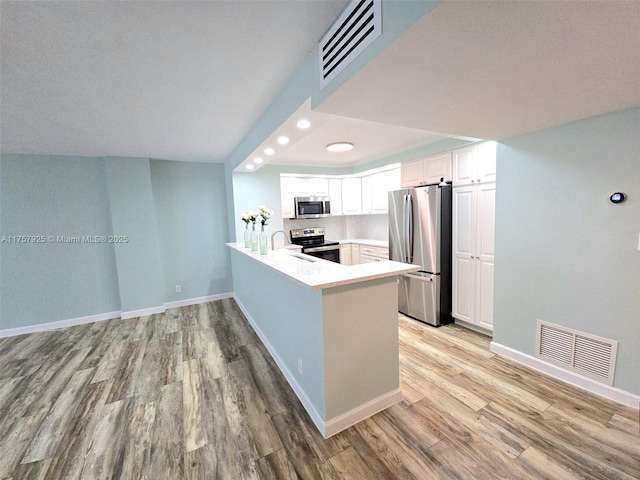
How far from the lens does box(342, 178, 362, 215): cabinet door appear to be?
17.3 ft

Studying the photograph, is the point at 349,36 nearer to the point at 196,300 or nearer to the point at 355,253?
the point at 355,253

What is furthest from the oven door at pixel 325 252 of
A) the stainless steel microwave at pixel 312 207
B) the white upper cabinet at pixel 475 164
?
the white upper cabinet at pixel 475 164

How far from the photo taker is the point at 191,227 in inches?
178

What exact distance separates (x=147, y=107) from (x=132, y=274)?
A: 2.87m

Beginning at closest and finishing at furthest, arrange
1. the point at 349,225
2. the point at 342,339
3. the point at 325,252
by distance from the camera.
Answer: the point at 342,339 < the point at 325,252 < the point at 349,225

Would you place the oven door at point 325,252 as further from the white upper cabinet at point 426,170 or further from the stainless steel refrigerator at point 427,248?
the white upper cabinet at point 426,170

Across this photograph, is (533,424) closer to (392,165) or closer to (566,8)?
(566,8)

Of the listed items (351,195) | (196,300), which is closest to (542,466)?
(351,195)

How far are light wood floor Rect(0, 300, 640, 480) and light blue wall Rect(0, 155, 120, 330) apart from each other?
44.2 inches

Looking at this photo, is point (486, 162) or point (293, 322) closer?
point (293, 322)

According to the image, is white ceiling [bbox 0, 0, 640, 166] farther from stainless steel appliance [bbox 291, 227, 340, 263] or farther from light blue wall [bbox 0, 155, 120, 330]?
stainless steel appliance [bbox 291, 227, 340, 263]

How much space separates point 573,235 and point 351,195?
3.64 metres

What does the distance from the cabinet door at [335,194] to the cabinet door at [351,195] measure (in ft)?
0.27

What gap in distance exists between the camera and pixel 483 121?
1.90 metres
